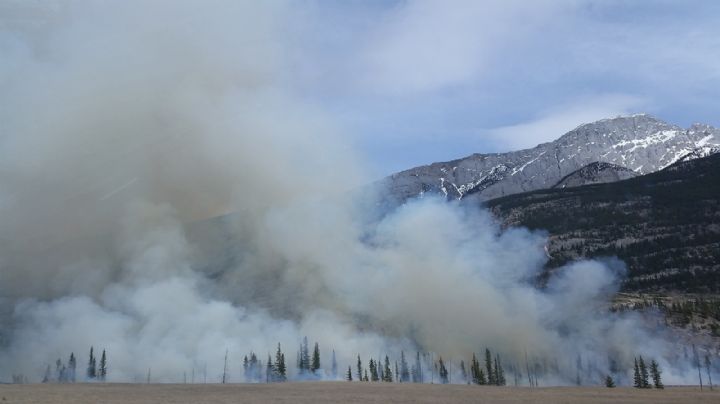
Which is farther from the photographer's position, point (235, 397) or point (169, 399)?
point (235, 397)

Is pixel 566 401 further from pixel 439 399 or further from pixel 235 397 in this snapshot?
pixel 235 397

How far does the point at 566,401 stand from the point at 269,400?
4770 centimetres

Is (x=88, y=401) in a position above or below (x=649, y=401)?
above

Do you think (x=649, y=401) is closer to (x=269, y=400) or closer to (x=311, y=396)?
(x=311, y=396)

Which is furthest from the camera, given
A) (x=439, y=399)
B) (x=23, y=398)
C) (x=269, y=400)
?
(x=439, y=399)

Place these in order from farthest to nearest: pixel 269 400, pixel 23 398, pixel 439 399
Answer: pixel 439 399
pixel 269 400
pixel 23 398

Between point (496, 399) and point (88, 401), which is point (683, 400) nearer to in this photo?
point (496, 399)

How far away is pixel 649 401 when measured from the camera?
109875 millimetres

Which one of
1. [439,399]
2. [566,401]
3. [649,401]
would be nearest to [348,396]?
[439,399]

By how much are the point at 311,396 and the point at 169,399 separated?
23.5 meters

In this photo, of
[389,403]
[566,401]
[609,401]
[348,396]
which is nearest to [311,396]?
[348,396]

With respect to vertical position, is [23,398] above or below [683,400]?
above

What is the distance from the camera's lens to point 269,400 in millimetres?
99500

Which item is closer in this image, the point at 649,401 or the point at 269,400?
the point at 269,400
